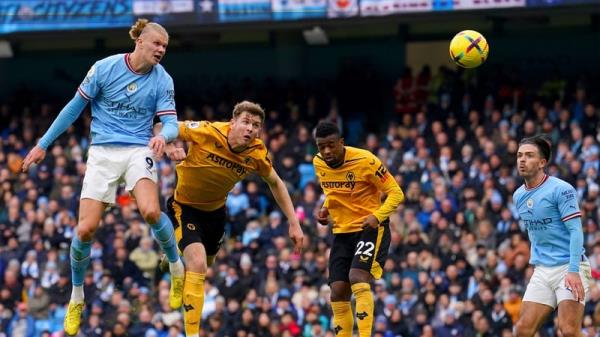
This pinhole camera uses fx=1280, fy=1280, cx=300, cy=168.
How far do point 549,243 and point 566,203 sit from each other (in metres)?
0.46

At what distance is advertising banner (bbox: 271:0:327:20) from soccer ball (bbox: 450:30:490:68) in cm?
1038

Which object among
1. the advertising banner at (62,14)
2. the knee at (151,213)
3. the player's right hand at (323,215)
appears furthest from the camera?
the advertising banner at (62,14)

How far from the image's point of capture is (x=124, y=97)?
1217 cm

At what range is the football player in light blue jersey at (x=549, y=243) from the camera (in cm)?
1212

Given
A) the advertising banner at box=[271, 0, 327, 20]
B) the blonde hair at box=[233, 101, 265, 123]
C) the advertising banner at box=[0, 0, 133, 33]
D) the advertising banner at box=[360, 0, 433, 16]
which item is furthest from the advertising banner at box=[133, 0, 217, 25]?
the blonde hair at box=[233, 101, 265, 123]

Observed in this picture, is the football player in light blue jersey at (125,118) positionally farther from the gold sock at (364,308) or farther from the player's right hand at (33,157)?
the gold sock at (364,308)

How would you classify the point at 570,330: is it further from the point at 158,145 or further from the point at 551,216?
the point at 158,145

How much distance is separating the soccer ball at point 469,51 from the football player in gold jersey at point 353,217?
2.21 meters

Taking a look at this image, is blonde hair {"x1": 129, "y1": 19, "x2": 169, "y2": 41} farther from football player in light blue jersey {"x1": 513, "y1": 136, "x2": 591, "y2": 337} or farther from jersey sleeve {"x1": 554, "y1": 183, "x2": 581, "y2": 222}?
jersey sleeve {"x1": 554, "y1": 183, "x2": 581, "y2": 222}

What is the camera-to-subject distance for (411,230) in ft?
68.0

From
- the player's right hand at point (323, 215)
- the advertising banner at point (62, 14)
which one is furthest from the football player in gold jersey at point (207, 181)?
the advertising banner at point (62, 14)

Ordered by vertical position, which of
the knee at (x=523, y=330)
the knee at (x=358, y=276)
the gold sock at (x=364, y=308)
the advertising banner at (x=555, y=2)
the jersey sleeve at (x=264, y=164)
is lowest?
the knee at (x=523, y=330)

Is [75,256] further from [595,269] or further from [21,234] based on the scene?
[21,234]

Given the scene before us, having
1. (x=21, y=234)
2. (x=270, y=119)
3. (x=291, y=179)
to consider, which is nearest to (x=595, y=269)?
(x=291, y=179)
